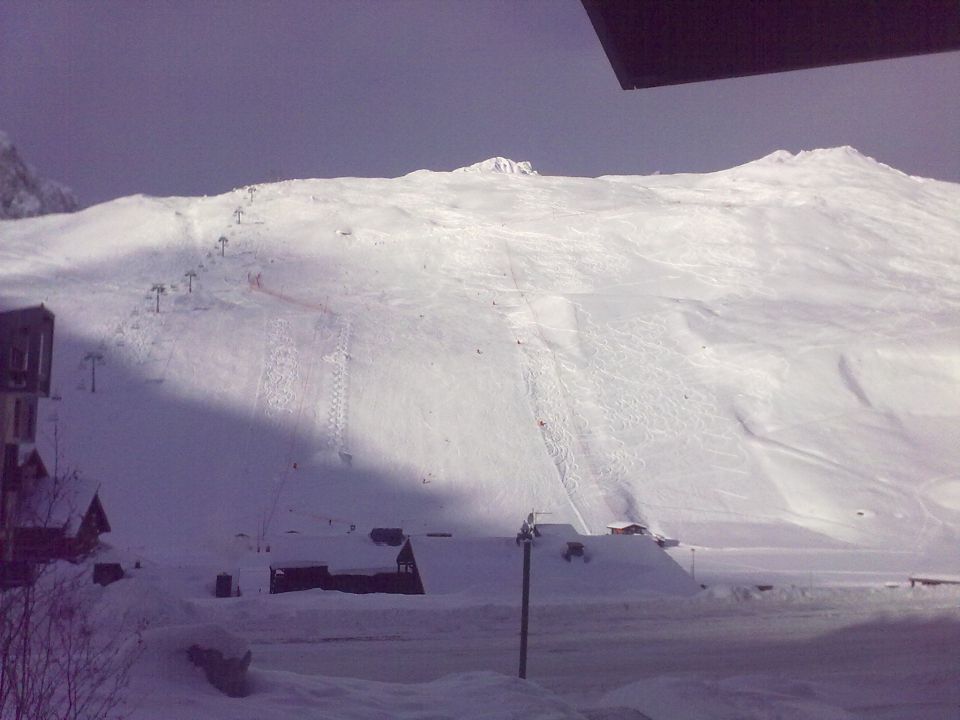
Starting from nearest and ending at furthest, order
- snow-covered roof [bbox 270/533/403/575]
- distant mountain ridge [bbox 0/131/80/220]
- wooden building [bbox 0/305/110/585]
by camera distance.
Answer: wooden building [bbox 0/305/110/585], snow-covered roof [bbox 270/533/403/575], distant mountain ridge [bbox 0/131/80/220]

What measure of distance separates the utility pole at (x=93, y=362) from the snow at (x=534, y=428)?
300mm

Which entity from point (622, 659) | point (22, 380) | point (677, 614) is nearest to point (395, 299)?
point (677, 614)

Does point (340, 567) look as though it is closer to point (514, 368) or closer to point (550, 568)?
point (550, 568)

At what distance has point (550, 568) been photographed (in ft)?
53.4

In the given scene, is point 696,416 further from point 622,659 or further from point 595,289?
point 622,659

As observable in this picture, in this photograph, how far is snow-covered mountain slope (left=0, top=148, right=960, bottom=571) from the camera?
27.4 meters

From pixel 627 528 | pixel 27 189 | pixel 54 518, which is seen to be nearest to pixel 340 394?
pixel 627 528

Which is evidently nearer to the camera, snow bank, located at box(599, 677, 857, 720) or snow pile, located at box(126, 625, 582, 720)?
snow pile, located at box(126, 625, 582, 720)

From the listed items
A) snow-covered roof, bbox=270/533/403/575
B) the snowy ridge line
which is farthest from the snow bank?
the snowy ridge line

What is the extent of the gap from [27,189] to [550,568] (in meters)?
112

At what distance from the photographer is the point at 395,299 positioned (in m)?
44.1

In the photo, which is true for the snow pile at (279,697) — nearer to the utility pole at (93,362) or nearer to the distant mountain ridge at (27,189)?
the utility pole at (93,362)

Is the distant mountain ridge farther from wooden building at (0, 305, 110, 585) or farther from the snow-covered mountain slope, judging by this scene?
wooden building at (0, 305, 110, 585)

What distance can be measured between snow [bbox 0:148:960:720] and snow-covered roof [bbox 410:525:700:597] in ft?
0.25
